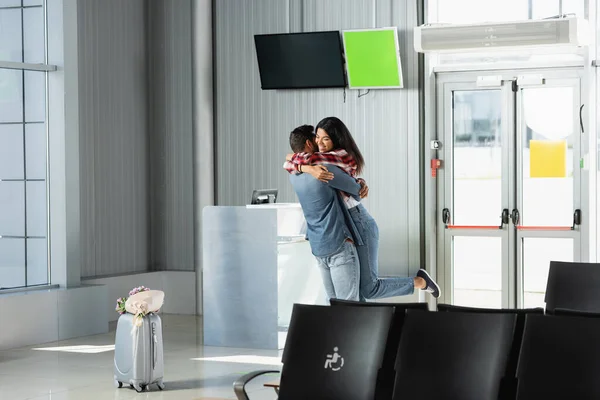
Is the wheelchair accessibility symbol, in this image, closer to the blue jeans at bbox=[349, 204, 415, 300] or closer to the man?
the man

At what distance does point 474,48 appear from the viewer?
973 centimetres

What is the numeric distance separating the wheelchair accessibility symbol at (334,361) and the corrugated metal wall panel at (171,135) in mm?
7274

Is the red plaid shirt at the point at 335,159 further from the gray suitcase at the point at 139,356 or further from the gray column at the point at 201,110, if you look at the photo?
the gray column at the point at 201,110

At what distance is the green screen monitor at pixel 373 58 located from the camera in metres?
10.2

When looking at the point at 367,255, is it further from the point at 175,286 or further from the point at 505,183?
the point at 175,286

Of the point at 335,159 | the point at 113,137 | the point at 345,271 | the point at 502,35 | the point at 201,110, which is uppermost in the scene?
the point at 502,35

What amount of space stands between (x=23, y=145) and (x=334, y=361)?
617cm

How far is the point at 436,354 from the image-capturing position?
3.91m

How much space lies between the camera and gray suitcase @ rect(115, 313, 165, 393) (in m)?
6.94

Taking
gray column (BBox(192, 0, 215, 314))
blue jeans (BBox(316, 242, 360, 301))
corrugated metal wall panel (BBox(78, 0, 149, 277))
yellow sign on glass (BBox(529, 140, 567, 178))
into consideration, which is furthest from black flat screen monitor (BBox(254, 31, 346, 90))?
blue jeans (BBox(316, 242, 360, 301))

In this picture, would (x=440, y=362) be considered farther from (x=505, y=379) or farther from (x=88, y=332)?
(x=88, y=332)

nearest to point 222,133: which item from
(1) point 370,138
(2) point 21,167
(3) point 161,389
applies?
(1) point 370,138

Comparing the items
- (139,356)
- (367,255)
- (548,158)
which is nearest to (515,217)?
(548,158)

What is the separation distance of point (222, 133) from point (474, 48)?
10.1ft
